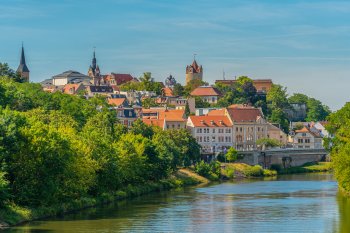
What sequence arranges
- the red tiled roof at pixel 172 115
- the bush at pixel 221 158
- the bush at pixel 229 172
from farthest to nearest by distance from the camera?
the red tiled roof at pixel 172 115, the bush at pixel 221 158, the bush at pixel 229 172

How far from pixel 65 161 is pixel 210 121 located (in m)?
95.1

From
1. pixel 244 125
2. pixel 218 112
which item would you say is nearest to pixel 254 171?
pixel 244 125

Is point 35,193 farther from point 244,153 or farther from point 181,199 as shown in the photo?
point 244,153

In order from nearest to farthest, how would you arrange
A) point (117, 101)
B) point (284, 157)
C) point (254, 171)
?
point (254, 171), point (284, 157), point (117, 101)

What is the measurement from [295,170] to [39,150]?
84.0 metres

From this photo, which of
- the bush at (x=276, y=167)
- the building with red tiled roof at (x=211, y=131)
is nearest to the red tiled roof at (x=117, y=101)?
the building with red tiled roof at (x=211, y=131)

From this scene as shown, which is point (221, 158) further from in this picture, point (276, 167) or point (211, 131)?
point (211, 131)

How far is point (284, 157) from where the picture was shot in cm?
15175

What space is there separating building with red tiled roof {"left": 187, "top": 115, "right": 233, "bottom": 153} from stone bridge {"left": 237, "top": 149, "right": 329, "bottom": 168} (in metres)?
14.1

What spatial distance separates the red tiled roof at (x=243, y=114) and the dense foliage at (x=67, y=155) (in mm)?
42791

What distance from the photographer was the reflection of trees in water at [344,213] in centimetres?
6606

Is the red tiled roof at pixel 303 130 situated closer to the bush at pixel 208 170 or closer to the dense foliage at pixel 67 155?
the bush at pixel 208 170

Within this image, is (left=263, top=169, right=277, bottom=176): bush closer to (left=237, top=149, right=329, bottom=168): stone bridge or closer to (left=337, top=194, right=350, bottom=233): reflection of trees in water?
(left=237, top=149, right=329, bottom=168): stone bridge

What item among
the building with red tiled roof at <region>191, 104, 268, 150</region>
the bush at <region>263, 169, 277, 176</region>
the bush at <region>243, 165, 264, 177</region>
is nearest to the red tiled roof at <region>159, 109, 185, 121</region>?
the building with red tiled roof at <region>191, 104, 268, 150</region>
